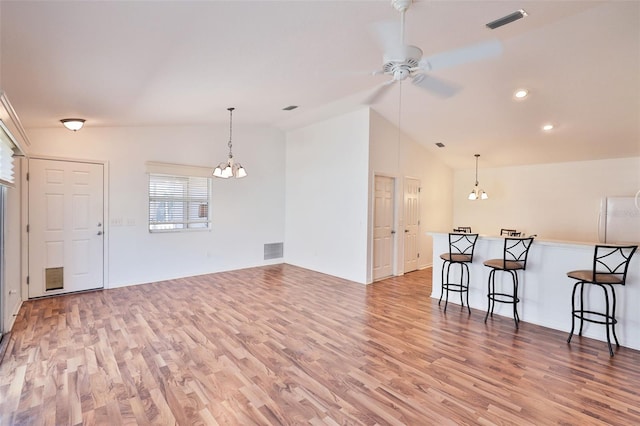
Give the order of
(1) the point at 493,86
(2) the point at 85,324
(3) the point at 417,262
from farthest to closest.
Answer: (3) the point at 417,262 < (1) the point at 493,86 < (2) the point at 85,324

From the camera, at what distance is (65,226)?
4789 mm

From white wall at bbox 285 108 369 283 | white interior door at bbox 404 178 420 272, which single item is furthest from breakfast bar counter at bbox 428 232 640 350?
white interior door at bbox 404 178 420 272

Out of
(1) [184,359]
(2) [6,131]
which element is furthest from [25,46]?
(1) [184,359]

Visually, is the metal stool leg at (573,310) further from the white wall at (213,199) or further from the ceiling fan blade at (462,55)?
the white wall at (213,199)


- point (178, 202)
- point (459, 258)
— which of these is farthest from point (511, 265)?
point (178, 202)

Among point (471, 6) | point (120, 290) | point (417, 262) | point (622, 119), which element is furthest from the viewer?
point (417, 262)

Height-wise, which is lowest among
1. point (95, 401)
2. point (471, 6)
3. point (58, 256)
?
point (95, 401)

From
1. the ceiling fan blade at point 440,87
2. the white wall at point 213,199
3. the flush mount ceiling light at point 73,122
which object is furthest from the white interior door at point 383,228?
the flush mount ceiling light at point 73,122

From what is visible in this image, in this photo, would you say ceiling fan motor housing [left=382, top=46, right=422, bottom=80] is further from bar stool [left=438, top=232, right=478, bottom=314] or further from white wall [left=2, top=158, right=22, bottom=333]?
white wall [left=2, top=158, right=22, bottom=333]

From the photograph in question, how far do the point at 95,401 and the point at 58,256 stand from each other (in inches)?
137

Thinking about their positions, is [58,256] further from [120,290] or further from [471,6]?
[471,6]

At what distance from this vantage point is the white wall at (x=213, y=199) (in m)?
5.14

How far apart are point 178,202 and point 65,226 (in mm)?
1734

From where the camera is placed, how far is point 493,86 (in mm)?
4293
